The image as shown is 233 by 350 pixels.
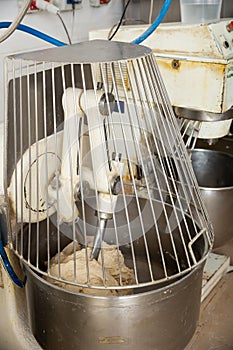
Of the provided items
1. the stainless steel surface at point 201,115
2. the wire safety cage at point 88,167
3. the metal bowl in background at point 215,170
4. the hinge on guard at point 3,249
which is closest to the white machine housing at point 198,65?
the stainless steel surface at point 201,115

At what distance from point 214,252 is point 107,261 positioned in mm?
552

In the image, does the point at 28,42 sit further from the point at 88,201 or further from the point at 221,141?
the point at 221,141

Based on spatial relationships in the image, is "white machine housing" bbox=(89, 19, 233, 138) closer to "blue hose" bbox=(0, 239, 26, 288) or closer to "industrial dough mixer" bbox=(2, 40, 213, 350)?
"industrial dough mixer" bbox=(2, 40, 213, 350)

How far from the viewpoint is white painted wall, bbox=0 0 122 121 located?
3.16 feet

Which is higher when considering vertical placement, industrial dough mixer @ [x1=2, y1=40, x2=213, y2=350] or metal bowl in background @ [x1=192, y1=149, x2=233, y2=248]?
industrial dough mixer @ [x1=2, y1=40, x2=213, y2=350]

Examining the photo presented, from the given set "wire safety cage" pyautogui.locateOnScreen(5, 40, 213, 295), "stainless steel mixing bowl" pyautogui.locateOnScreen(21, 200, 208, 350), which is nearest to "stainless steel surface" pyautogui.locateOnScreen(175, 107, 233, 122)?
"wire safety cage" pyautogui.locateOnScreen(5, 40, 213, 295)

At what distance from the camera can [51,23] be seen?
42.6 inches

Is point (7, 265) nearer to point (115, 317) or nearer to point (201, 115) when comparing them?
point (115, 317)

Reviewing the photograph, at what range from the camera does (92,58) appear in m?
0.56

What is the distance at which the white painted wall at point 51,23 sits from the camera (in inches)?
37.9

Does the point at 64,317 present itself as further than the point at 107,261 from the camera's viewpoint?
No

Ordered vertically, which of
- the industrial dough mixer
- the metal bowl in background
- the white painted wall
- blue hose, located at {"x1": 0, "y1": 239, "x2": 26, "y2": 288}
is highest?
the white painted wall

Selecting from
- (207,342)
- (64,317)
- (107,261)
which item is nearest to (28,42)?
(107,261)

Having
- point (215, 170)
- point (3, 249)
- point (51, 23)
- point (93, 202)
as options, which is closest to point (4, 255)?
point (3, 249)
